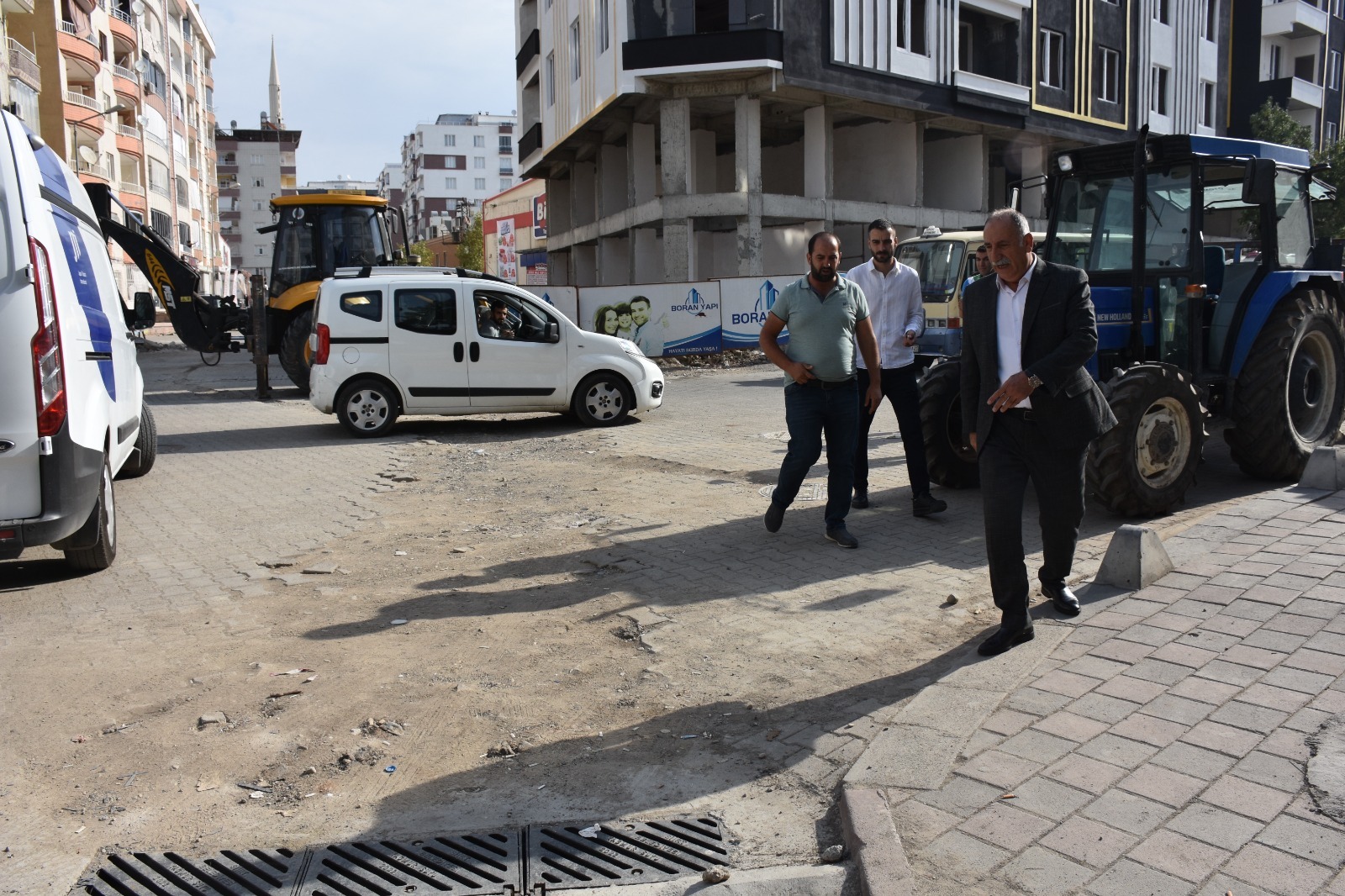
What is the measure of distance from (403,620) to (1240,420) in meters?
6.19

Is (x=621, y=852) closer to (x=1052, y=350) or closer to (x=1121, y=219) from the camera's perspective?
(x=1052, y=350)

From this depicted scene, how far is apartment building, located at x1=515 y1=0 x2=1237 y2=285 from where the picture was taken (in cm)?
2897

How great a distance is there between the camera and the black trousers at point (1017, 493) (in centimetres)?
470

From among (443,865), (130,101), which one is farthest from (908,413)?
(130,101)

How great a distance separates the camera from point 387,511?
8477 millimetres

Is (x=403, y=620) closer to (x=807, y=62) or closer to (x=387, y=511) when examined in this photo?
(x=387, y=511)

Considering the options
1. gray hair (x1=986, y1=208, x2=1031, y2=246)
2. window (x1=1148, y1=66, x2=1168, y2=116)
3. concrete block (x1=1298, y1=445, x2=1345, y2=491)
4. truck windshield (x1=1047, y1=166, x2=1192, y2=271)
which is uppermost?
window (x1=1148, y1=66, x2=1168, y2=116)

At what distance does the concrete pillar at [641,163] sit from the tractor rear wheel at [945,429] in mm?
26401

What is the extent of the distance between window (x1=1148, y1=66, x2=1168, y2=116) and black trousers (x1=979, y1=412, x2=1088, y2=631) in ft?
126

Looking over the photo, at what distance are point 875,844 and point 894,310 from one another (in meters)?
5.14

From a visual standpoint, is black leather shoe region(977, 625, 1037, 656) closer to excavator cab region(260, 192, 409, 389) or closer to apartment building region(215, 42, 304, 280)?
excavator cab region(260, 192, 409, 389)

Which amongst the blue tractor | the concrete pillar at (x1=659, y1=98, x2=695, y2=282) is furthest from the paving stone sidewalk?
the concrete pillar at (x1=659, y1=98, x2=695, y2=282)

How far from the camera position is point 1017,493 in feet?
15.7

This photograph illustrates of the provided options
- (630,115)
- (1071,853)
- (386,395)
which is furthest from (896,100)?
(1071,853)
